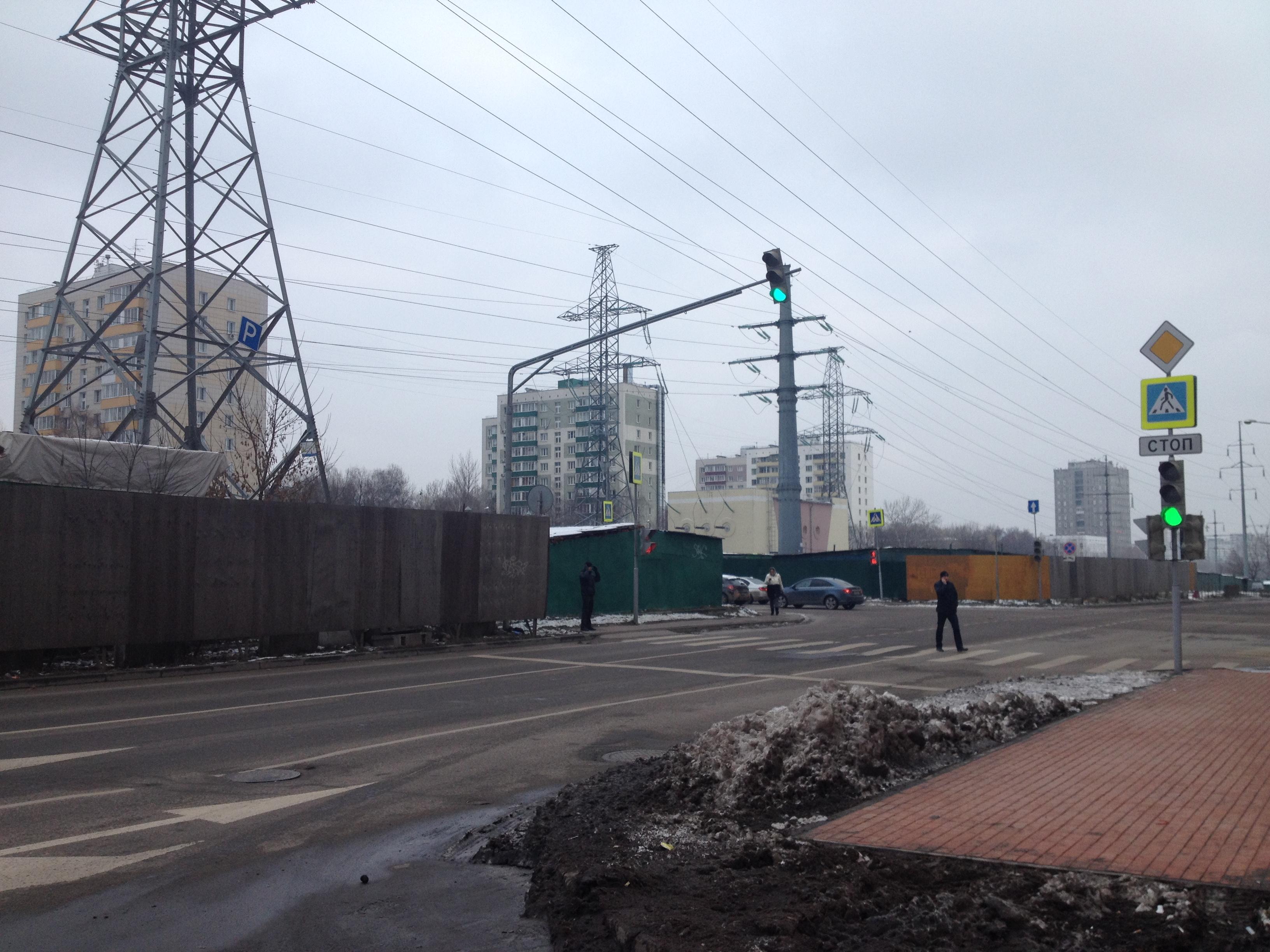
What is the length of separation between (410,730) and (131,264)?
1659 centimetres

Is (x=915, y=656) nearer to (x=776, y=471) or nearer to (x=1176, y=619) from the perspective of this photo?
(x=1176, y=619)

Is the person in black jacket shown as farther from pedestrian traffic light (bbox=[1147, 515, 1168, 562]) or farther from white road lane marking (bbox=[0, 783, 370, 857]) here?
white road lane marking (bbox=[0, 783, 370, 857])

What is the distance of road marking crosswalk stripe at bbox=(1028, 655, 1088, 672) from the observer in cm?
1673

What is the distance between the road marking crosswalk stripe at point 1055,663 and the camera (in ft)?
54.9

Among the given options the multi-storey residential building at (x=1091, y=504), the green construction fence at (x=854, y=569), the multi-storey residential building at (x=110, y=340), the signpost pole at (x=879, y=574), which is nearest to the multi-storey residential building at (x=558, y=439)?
the multi-storey residential building at (x=110, y=340)

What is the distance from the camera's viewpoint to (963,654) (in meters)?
19.5

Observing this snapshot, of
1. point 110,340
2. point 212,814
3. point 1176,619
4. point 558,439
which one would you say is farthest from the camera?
point 558,439

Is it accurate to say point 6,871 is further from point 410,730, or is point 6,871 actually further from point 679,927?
point 410,730

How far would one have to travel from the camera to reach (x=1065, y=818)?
5809mm

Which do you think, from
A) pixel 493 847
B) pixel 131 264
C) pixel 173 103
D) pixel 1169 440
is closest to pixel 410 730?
pixel 493 847

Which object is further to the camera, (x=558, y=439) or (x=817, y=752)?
(x=558, y=439)

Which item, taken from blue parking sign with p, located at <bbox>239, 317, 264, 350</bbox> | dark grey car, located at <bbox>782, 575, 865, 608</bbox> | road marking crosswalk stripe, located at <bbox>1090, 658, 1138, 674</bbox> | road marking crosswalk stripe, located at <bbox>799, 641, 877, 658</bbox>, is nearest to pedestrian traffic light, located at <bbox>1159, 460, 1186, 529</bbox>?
road marking crosswalk stripe, located at <bbox>1090, 658, 1138, 674</bbox>

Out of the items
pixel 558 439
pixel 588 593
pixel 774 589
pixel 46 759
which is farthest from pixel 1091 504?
pixel 46 759

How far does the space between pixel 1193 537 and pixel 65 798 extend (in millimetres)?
15334
